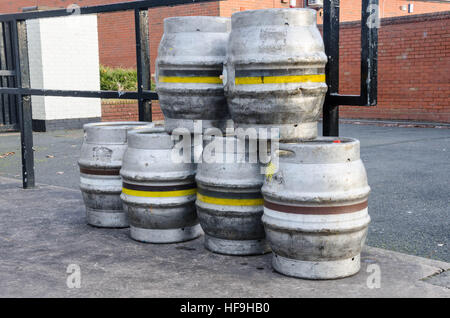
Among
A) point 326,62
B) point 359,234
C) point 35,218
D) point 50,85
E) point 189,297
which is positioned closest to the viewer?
point 189,297

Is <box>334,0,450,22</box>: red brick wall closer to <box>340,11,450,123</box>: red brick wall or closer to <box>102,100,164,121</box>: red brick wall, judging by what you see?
<box>340,11,450,123</box>: red brick wall

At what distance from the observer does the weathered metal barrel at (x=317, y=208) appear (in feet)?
10.2

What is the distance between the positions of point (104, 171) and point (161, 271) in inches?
48.6

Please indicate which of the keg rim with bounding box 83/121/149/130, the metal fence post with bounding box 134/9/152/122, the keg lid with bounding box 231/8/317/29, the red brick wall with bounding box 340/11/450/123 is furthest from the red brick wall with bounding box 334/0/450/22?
the keg lid with bounding box 231/8/317/29

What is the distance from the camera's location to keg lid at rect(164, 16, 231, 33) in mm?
3742

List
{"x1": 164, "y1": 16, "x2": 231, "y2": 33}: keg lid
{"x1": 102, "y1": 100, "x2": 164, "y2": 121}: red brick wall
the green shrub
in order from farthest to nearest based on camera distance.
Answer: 1. the green shrub
2. {"x1": 102, "y1": 100, "x2": 164, "y2": 121}: red brick wall
3. {"x1": 164, "y1": 16, "x2": 231, "y2": 33}: keg lid

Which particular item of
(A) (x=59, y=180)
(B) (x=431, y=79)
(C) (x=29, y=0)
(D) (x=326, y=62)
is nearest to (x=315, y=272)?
(D) (x=326, y=62)

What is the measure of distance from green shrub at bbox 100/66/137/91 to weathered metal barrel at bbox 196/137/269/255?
38.8 ft

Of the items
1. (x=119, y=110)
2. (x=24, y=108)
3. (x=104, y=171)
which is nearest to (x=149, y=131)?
(x=104, y=171)

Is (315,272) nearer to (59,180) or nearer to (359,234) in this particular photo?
(359,234)

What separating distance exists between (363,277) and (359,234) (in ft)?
0.83

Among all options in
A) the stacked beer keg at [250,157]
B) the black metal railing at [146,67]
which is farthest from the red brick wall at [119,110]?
the stacked beer keg at [250,157]

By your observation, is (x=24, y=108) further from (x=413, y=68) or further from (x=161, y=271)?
(x=413, y=68)

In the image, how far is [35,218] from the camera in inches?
189
